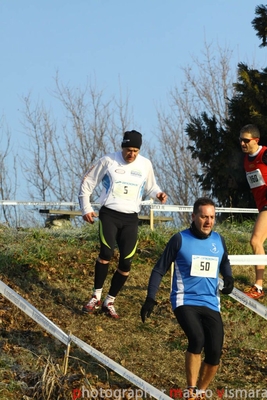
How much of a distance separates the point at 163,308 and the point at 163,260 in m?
3.16

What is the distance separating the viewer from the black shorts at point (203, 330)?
6.30 meters

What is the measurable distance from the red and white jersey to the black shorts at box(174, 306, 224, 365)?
3.60 meters

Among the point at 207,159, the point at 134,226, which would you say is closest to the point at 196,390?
the point at 134,226

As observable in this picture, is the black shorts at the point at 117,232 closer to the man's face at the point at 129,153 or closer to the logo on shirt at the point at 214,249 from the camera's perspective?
the man's face at the point at 129,153

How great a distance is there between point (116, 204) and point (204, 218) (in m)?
2.49

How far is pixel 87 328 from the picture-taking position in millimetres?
8680

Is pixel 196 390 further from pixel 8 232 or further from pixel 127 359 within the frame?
pixel 8 232

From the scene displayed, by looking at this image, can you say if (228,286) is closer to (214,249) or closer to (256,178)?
(214,249)

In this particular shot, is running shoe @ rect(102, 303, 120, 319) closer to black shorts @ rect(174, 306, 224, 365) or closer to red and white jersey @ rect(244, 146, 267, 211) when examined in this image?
red and white jersey @ rect(244, 146, 267, 211)

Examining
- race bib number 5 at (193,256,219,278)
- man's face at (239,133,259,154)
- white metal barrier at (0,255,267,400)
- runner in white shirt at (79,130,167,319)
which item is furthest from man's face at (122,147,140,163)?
race bib number 5 at (193,256,219,278)

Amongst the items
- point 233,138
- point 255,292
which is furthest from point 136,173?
point 233,138

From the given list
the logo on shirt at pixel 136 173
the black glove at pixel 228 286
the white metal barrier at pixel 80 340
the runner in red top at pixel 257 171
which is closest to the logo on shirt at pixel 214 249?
the black glove at pixel 228 286

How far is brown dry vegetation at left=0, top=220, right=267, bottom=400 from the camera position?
281 inches

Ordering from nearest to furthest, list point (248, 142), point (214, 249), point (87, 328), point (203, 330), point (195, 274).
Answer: point (203, 330) < point (195, 274) < point (214, 249) < point (87, 328) < point (248, 142)
